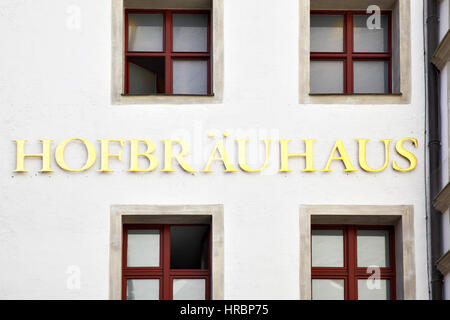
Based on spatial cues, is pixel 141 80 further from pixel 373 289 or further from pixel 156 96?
pixel 373 289

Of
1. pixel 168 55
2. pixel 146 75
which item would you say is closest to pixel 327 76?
pixel 168 55

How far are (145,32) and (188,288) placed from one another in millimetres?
3983

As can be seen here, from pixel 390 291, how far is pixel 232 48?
14.0 feet

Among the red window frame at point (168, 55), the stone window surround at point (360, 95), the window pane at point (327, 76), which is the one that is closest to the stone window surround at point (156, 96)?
the red window frame at point (168, 55)

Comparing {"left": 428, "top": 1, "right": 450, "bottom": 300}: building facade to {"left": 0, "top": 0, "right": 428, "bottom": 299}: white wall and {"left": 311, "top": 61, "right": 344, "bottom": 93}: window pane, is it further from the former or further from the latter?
{"left": 311, "top": 61, "right": 344, "bottom": 93}: window pane

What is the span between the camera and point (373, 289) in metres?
19.7

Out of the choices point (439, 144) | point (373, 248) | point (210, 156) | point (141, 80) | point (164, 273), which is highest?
point (141, 80)

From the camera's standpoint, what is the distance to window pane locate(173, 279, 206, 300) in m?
19.6

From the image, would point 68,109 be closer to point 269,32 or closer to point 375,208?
point 269,32

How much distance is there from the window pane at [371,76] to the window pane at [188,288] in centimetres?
378

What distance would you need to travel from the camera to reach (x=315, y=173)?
1955 cm

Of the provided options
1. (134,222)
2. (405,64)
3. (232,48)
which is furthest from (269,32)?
(134,222)

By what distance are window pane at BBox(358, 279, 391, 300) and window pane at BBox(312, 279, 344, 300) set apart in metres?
0.28

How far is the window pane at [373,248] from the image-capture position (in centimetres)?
1977
